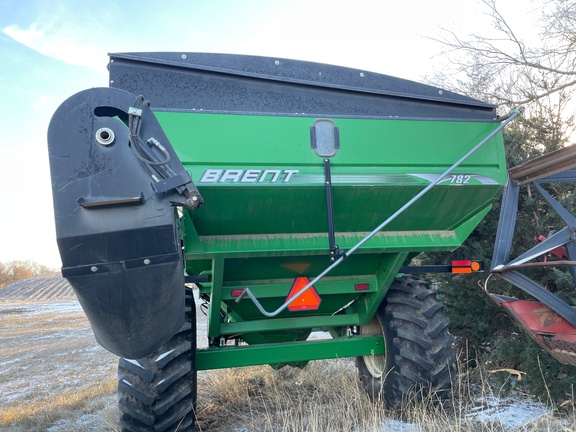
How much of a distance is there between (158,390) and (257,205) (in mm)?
1473

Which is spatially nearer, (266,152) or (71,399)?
(266,152)

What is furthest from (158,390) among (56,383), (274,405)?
(56,383)

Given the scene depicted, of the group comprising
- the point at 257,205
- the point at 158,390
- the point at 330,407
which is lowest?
the point at 330,407

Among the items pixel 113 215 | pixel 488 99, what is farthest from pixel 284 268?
pixel 488 99

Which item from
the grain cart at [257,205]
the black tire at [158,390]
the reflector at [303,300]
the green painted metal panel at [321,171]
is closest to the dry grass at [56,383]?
the black tire at [158,390]

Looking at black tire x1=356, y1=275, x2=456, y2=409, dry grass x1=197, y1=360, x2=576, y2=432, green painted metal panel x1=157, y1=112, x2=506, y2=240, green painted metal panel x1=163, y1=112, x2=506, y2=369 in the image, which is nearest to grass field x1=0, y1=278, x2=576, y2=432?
dry grass x1=197, y1=360, x2=576, y2=432

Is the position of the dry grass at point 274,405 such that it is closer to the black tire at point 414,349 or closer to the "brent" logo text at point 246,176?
the black tire at point 414,349

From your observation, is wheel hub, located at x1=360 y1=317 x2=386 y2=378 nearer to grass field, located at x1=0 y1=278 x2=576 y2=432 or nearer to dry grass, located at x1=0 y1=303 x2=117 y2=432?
grass field, located at x1=0 y1=278 x2=576 y2=432

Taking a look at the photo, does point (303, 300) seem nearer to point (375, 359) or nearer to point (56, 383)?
point (375, 359)

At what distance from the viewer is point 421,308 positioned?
3.85m

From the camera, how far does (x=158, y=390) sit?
3.26 metres

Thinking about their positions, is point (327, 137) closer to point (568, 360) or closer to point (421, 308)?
point (421, 308)

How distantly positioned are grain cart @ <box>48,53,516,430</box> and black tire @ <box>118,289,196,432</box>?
0.01 m

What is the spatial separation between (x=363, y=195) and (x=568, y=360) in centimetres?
158
